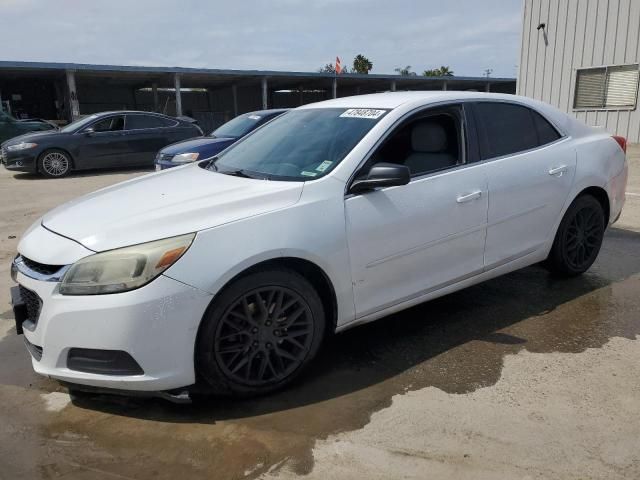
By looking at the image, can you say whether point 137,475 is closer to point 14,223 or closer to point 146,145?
point 14,223

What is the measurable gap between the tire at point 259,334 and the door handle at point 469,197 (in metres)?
1.17

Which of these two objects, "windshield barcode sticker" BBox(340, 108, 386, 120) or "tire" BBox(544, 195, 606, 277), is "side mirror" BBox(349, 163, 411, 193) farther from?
"tire" BBox(544, 195, 606, 277)

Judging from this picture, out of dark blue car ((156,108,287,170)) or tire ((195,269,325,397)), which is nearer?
tire ((195,269,325,397))

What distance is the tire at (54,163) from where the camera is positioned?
11.5m

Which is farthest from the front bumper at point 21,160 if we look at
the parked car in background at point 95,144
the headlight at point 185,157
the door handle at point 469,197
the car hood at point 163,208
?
the door handle at point 469,197

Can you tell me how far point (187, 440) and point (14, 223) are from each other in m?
5.87

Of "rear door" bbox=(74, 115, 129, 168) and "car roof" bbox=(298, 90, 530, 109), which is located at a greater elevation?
"car roof" bbox=(298, 90, 530, 109)

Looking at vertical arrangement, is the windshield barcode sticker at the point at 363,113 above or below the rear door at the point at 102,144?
above

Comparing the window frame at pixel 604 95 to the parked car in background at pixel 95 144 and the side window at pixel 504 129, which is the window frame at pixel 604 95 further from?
the side window at pixel 504 129

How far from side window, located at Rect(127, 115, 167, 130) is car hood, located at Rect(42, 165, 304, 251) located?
9.72 meters

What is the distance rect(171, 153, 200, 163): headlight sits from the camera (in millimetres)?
8109

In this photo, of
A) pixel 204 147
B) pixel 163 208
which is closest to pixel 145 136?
pixel 204 147

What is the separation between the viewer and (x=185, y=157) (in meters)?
8.15

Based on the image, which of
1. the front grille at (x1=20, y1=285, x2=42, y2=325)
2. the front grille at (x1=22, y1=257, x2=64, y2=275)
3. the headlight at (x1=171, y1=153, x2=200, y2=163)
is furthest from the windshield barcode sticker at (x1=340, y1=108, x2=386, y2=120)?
the headlight at (x1=171, y1=153, x2=200, y2=163)
